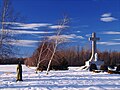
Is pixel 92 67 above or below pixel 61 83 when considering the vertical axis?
below

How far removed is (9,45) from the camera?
2130 cm

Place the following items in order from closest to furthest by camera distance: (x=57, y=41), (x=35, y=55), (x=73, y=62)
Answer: (x=57, y=41), (x=35, y=55), (x=73, y=62)

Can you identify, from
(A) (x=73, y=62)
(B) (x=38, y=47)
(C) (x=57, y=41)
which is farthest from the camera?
(A) (x=73, y=62)

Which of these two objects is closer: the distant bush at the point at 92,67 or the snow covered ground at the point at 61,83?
the snow covered ground at the point at 61,83

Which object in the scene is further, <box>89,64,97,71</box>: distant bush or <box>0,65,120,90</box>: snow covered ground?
<box>89,64,97,71</box>: distant bush

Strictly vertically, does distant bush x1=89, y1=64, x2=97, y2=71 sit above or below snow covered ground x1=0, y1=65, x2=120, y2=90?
below

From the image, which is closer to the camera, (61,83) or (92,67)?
(61,83)

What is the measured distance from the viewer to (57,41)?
33156mm

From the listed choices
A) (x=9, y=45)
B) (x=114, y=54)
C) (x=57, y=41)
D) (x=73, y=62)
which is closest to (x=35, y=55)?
(x=57, y=41)

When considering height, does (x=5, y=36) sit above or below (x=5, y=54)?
above

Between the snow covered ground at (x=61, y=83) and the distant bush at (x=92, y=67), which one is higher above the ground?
the snow covered ground at (x=61, y=83)

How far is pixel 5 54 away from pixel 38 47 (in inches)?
1073

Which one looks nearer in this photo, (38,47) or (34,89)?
(34,89)

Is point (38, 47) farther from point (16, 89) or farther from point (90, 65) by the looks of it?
point (16, 89)
